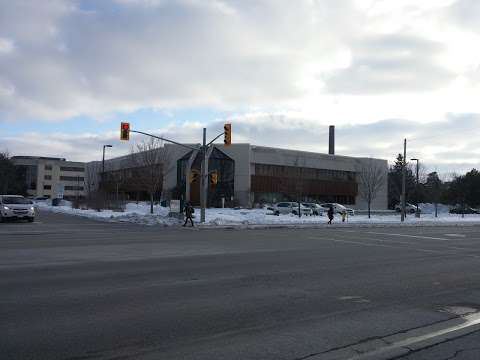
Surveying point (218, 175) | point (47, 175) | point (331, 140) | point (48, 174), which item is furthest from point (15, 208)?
point (48, 174)

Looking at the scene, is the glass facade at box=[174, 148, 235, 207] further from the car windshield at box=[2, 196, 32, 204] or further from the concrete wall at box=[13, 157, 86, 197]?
the concrete wall at box=[13, 157, 86, 197]

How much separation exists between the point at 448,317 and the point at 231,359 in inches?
155

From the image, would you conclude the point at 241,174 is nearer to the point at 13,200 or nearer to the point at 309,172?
the point at 309,172

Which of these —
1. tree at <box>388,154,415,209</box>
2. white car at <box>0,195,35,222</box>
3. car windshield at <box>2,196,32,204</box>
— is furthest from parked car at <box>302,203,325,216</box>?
tree at <box>388,154,415,209</box>

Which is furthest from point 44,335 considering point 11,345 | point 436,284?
point 436,284

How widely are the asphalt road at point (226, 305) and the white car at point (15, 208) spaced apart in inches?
756

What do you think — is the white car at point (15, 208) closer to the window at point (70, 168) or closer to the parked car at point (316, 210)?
the parked car at point (316, 210)

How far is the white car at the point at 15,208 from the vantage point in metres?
33.3

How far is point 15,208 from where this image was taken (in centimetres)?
3344

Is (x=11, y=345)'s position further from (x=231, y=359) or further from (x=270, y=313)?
(x=270, y=313)

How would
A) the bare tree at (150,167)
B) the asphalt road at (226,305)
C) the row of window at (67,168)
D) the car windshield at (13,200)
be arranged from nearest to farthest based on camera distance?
the asphalt road at (226,305)
the car windshield at (13,200)
the bare tree at (150,167)
the row of window at (67,168)

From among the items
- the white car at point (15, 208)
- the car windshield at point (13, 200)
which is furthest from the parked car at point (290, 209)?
the car windshield at point (13, 200)

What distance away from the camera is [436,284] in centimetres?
1104

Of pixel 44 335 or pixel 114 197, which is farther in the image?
pixel 114 197
